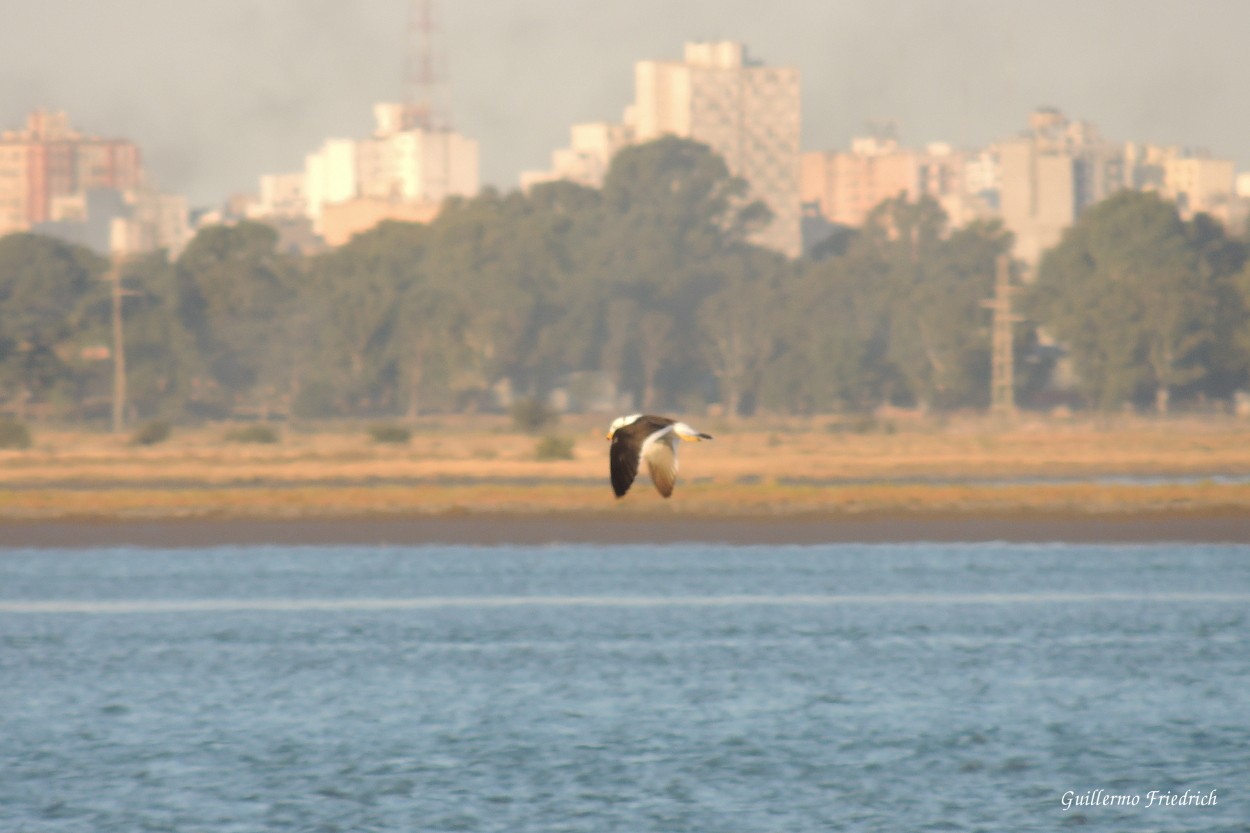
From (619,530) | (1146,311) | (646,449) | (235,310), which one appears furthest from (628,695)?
(235,310)

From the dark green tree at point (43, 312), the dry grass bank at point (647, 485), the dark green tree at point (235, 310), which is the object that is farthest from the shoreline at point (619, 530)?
the dark green tree at point (235, 310)

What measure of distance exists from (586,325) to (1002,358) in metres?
31.8

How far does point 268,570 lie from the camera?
54406mm

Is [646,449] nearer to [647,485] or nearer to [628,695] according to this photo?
[628,695]

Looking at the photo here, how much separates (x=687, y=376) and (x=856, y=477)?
66612 millimetres

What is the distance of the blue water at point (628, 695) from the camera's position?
2528cm

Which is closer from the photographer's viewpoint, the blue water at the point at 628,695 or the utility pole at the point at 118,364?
the blue water at the point at 628,695

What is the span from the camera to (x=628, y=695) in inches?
1304

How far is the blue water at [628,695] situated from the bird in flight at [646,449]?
31.3 feet

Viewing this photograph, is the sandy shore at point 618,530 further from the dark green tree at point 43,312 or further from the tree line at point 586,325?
the tree line at point 586,325

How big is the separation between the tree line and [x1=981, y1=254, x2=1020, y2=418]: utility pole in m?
2.78

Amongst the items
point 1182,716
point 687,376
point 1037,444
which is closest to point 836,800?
point 1182,716

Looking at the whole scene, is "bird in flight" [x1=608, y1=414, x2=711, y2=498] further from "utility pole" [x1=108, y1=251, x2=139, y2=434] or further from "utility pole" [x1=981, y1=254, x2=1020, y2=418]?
"utility pole" [x1=981, y1=254, x2=1020, y2=418]

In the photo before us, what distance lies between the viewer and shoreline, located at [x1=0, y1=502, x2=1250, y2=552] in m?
56.9
